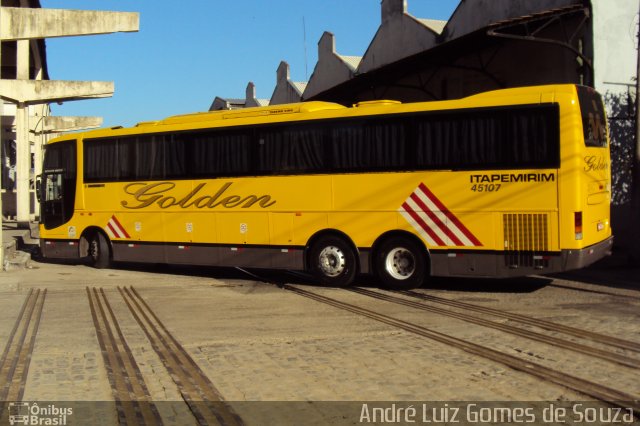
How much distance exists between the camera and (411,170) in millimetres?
12742

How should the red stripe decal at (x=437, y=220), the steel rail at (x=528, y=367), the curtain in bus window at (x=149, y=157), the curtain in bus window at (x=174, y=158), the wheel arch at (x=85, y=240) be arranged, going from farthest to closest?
the wheel arch at (x=85, y=240) < the curtain in bus window at (x=149, y=157) < the curtain in bus window at (x=174, y=158) < the red stripe decal at (x=437, y=220) < the steel rail at (x=528, y=367)

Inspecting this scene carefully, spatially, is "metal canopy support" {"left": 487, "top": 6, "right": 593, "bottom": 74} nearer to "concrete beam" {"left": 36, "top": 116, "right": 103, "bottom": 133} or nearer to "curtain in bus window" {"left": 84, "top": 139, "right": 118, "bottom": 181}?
"curtain in bus window" {"left": 84, "top": 139, "right": 118, "bottom": 181}

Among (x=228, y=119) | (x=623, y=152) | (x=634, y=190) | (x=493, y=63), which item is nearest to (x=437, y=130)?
(x=228, y=119)

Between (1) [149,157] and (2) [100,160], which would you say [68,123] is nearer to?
(2) [100,160]

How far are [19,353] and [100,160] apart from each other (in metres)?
10.0

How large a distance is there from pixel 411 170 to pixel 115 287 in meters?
6.55

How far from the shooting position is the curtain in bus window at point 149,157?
52.3ft

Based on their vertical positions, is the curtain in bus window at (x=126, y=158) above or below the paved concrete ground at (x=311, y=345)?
above

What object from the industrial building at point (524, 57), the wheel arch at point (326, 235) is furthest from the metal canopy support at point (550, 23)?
the wheel arch at point (326, 235)

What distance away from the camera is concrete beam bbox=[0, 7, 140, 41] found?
19.3m

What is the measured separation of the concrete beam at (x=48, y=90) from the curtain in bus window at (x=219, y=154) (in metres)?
15.3

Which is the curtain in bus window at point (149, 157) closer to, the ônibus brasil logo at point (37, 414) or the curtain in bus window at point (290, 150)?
the curtain in bus window at point (290, 150)

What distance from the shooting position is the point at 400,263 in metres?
13.1

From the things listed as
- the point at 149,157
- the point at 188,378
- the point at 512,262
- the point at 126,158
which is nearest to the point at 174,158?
the point at 149,157
